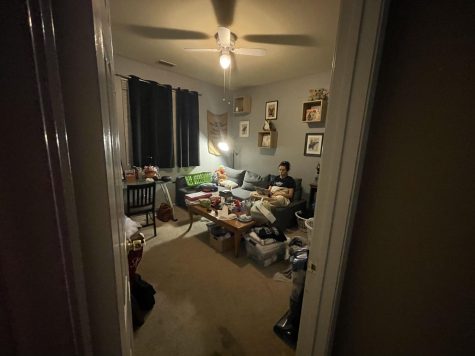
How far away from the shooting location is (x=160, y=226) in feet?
10.3

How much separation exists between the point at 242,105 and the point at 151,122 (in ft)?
6.55

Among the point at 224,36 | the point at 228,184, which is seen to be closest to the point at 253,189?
the point at 228,184

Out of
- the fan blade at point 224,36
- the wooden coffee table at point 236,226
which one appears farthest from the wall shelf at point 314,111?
the wooden coffee table at point 236,226

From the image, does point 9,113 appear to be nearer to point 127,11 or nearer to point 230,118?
point 127,11

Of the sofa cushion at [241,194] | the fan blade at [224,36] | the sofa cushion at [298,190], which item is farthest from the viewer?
the sofa cushion at [241,194]

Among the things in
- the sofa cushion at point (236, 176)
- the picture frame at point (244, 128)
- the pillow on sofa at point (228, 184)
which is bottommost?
the pillow on sofa at point (228, 184)

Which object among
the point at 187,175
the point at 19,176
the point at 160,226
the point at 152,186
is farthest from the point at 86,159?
the point at 187,175

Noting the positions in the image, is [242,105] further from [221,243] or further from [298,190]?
[221,243]

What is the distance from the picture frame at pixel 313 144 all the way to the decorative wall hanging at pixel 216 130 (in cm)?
197

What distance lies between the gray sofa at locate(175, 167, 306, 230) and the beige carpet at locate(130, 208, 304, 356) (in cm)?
78

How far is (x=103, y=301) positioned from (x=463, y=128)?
41.0 inches

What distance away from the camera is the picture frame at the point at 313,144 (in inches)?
136

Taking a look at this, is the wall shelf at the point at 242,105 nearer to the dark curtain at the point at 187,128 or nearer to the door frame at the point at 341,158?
the dark curtain at the point at 187,128

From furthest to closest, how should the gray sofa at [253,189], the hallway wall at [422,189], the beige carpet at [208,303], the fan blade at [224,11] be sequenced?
the gray sofa at [253,189] → the fan blade at [224,11] → the beige carpet at [208,303] → the hallway wall at [422,189]
